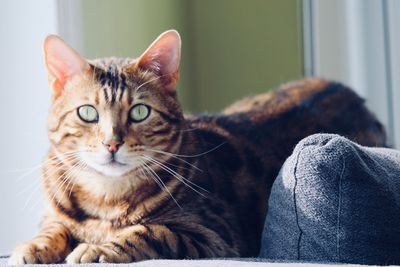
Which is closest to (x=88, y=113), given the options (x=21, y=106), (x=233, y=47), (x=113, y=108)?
(x=113, y=108)

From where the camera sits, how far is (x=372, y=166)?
1.05 metres

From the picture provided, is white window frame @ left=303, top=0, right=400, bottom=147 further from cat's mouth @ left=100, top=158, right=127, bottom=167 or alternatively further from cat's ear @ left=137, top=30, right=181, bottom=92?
cat's mouth @ left=100, top=158, right=127, bottom=167

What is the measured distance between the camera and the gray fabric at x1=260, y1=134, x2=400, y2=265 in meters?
0.99

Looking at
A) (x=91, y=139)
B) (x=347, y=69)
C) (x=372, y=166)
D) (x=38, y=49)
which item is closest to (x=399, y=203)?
(x=372, y=166)

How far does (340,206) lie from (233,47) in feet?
6.33

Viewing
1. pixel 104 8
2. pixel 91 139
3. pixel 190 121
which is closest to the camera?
pixel 91 139

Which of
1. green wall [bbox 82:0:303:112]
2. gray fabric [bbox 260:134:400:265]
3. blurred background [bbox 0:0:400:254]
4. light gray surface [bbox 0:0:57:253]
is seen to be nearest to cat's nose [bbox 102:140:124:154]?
gray fabric [bbox 260:134:400:265]

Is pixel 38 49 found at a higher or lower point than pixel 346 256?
higher

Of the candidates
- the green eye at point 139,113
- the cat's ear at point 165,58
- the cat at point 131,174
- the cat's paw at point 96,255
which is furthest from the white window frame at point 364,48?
the cat's paw at point 96,255

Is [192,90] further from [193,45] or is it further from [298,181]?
[298,181]

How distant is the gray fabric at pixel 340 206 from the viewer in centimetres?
99

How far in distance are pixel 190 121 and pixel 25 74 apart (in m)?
0.49

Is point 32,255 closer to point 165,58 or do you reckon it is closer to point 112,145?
point 112,145

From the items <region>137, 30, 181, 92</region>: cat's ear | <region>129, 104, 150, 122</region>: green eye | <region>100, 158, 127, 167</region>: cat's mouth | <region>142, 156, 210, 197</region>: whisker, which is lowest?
<region>142, 156, 210, 197</region>: whisker
